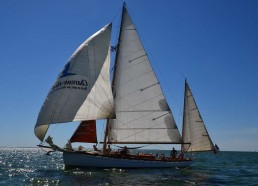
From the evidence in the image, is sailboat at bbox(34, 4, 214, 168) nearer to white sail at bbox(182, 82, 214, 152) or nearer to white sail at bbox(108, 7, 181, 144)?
white sail at bbox(108, 7, 181, 144)

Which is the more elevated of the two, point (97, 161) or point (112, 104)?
point (112, 104)

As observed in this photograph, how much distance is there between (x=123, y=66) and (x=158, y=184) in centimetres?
1453

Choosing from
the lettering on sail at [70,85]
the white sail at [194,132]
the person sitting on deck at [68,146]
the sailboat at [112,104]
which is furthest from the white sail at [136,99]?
the white sail at [194,132]

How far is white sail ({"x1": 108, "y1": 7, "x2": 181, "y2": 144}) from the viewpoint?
3544cm

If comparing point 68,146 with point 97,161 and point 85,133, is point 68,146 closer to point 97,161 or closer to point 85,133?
point 85,133

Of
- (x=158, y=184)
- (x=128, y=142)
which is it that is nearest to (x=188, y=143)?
(x=128, y=142)

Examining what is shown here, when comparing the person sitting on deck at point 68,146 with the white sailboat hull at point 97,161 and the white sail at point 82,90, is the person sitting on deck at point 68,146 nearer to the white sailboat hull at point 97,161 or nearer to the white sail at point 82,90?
the white sailboat hull at point 97,161

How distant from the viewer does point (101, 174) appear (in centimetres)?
2933

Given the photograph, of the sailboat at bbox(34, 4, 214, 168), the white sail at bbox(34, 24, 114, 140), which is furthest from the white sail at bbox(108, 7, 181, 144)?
the white sail at bbox(34, 24, 114, 140)

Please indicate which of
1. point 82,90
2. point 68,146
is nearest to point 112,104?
point 82,90

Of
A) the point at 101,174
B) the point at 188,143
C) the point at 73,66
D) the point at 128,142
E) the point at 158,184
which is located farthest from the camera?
the point at 188,143

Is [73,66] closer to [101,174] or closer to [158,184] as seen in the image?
[101,174]

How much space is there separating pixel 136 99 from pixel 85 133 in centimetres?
643

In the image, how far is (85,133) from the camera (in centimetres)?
3316
